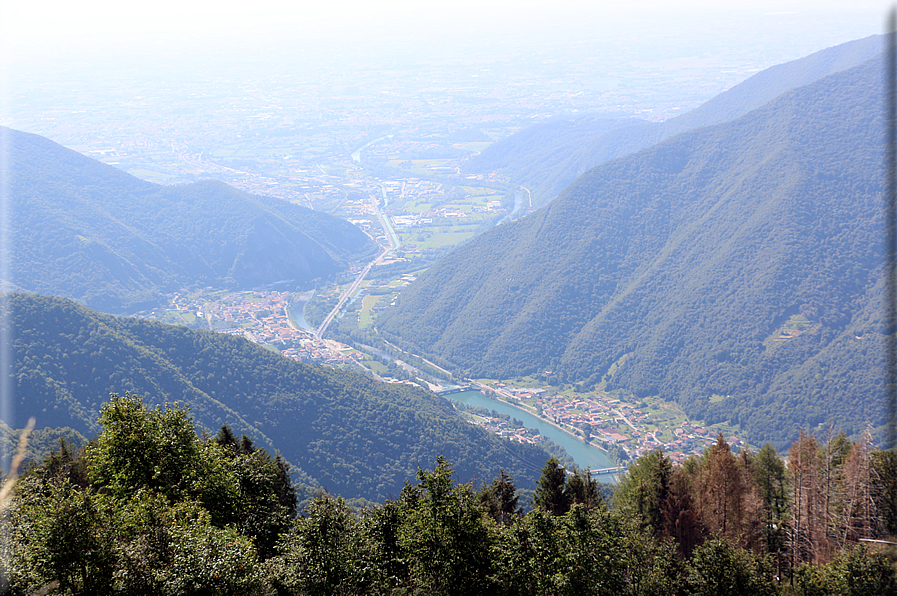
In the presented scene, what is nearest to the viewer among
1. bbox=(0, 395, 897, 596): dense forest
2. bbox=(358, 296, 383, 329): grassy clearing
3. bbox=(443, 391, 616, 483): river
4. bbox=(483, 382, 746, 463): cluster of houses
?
bbox=(0, 395, 897, 596): dense forest

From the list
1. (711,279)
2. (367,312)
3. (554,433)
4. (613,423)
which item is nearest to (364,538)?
(554,433)

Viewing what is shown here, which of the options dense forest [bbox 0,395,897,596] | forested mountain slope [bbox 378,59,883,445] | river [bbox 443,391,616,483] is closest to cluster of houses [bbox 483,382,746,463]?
river [bbox 443,391,616,483]

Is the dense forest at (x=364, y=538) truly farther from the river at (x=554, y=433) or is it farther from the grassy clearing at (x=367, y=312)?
the grassy clearing at (x=367, y=312)

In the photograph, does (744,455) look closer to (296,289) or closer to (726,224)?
(726,224)

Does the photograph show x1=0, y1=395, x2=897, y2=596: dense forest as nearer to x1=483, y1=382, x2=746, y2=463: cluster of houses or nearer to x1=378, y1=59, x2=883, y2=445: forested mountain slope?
x1=483, y1=382, x2=746, y2=463: cluster of houses

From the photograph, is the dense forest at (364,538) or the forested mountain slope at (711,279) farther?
the forested mountain slope at (711,279)

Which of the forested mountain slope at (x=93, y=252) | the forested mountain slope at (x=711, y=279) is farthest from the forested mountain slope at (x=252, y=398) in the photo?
the forested mountain slope at (x=93, y=252)

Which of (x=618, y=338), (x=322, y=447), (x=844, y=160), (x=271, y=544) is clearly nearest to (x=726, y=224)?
(x=844, y=160)
